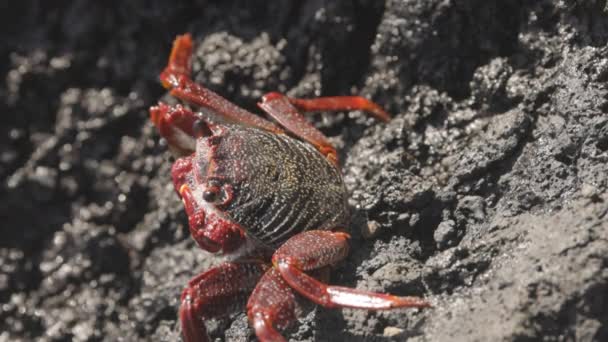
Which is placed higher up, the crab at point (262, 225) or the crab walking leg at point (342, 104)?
the crab walking leg at point (342, 104)

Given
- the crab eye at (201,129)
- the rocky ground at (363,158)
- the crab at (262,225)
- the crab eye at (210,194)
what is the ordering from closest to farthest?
the rocky ground at (363,158), the crab at (262,225), the crab eye at (210,194), the crab eye at (201,129)

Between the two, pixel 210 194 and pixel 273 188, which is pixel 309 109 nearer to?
pixel 273 188

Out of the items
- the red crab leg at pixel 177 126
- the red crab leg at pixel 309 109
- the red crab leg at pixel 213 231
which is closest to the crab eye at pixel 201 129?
the red crab leg at pixel 177 126

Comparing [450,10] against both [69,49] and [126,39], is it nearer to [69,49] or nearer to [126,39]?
[126,39]

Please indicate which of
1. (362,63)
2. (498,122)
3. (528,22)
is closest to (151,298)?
(362,63)

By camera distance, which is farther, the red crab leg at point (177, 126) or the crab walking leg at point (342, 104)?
the crab walking leg at point (342, 104)

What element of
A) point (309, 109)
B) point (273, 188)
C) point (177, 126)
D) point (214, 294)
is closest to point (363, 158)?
point (309, 109)

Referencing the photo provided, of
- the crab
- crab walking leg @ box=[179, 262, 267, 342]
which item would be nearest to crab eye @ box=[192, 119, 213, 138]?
the crab

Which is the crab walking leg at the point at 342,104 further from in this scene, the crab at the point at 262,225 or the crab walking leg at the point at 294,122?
the crab at the point at 262,225
